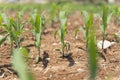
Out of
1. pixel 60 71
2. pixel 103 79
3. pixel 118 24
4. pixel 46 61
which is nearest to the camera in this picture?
pixel 103 79

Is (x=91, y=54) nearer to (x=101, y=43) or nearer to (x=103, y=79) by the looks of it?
(x=103, y=79)

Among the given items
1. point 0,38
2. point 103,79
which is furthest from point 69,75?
point 0,38

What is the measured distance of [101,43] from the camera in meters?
2.99

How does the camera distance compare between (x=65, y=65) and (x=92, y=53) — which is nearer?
(x=92, y=53)

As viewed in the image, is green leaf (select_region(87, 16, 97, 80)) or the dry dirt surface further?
the dry dirt surface

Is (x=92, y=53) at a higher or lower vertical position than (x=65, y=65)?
higher

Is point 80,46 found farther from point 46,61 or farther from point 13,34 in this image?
point 13,34

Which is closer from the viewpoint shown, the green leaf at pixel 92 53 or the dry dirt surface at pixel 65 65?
the green leaf at pixel 92 53

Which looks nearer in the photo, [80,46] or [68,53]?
[68,53]

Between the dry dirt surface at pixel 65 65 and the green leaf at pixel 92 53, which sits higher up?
the green leaf at pixel 92 53

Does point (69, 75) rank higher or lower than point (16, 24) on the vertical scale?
lower

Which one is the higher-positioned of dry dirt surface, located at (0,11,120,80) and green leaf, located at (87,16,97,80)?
green leaf, located at (87,16,97,80)

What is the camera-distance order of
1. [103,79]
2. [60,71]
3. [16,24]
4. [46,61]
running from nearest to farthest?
[103,79]
[60,71]
[46,61]
[16,24]

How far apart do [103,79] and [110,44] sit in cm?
78
